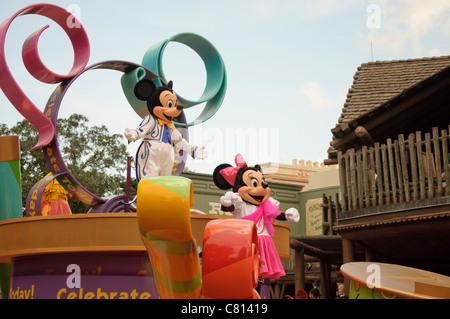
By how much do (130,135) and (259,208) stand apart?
1.76m

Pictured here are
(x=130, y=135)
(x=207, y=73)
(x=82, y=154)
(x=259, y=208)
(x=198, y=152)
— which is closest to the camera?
(x=259, y=208)

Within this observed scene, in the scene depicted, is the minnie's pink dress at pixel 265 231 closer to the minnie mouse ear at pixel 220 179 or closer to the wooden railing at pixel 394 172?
the minnie mouse ear at pixel 220 179

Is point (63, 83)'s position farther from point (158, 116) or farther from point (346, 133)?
point (346, 133)

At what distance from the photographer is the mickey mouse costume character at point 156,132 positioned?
7.50m

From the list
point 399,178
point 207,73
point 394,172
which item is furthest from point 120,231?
point 394,172

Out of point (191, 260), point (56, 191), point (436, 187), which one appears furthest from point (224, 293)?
point (436, 187)

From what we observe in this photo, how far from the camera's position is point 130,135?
7.29 m

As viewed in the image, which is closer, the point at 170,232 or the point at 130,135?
the point at 170,232

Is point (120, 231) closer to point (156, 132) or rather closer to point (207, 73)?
point (156, 132)

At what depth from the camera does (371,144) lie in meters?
11.2

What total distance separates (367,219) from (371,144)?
5.11 feet

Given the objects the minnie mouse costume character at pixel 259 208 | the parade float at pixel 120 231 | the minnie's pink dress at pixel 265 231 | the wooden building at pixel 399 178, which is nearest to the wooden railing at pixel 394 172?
the wooden building at pixel 399 178

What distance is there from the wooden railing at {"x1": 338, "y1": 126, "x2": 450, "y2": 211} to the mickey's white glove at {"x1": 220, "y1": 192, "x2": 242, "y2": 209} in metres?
3.74

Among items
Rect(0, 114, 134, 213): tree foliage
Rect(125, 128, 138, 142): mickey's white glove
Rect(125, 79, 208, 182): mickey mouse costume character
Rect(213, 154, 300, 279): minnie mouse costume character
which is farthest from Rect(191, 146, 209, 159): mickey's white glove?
Rect(0, 114, 134, 213): tree foliage
